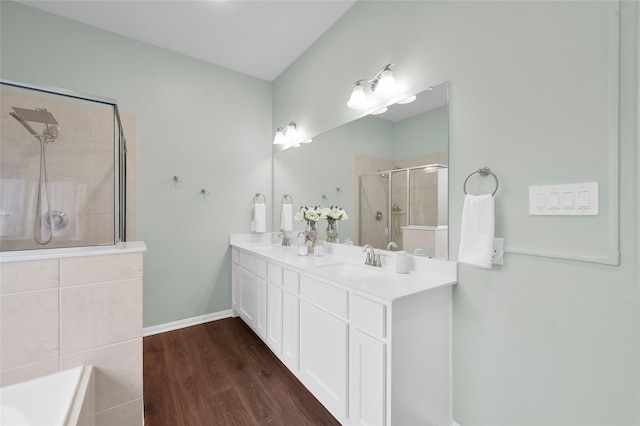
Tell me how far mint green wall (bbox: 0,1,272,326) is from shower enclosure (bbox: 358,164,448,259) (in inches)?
65.8

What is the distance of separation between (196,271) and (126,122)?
1.58 metres

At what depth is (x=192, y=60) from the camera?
9.21ft

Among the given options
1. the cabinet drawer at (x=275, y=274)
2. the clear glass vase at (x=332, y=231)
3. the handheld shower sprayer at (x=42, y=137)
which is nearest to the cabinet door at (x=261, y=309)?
the cabinet drawer at (x=275, y=274)

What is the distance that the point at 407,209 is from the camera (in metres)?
1.73

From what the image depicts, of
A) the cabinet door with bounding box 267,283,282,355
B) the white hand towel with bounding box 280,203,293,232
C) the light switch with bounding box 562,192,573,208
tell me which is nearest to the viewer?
the light switch with bounding box 562,192,573,208

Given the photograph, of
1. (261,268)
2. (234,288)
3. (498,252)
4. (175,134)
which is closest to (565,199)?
(498,252)

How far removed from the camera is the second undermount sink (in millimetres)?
1794

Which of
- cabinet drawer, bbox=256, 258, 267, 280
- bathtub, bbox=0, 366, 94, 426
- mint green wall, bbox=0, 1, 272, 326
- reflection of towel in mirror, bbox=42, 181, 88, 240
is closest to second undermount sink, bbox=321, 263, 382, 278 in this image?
cabinet drawer, bbox=256, 258, 267, 280

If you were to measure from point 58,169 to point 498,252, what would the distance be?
244 centimetres

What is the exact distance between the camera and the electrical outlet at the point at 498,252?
4.14ft

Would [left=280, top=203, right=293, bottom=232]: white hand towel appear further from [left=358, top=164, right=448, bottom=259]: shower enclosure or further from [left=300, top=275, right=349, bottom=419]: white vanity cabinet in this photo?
[left=300, top=275, right=349, bottom=419]: white vanity cabinet

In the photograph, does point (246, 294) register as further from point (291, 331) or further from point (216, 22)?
point (216, 22)

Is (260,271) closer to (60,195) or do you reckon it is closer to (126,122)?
(60,195)

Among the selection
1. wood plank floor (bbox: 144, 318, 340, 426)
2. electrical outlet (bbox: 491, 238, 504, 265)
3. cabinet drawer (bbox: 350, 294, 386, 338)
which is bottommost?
wood plank floor (bbox: 144, 318, 340, 426)
